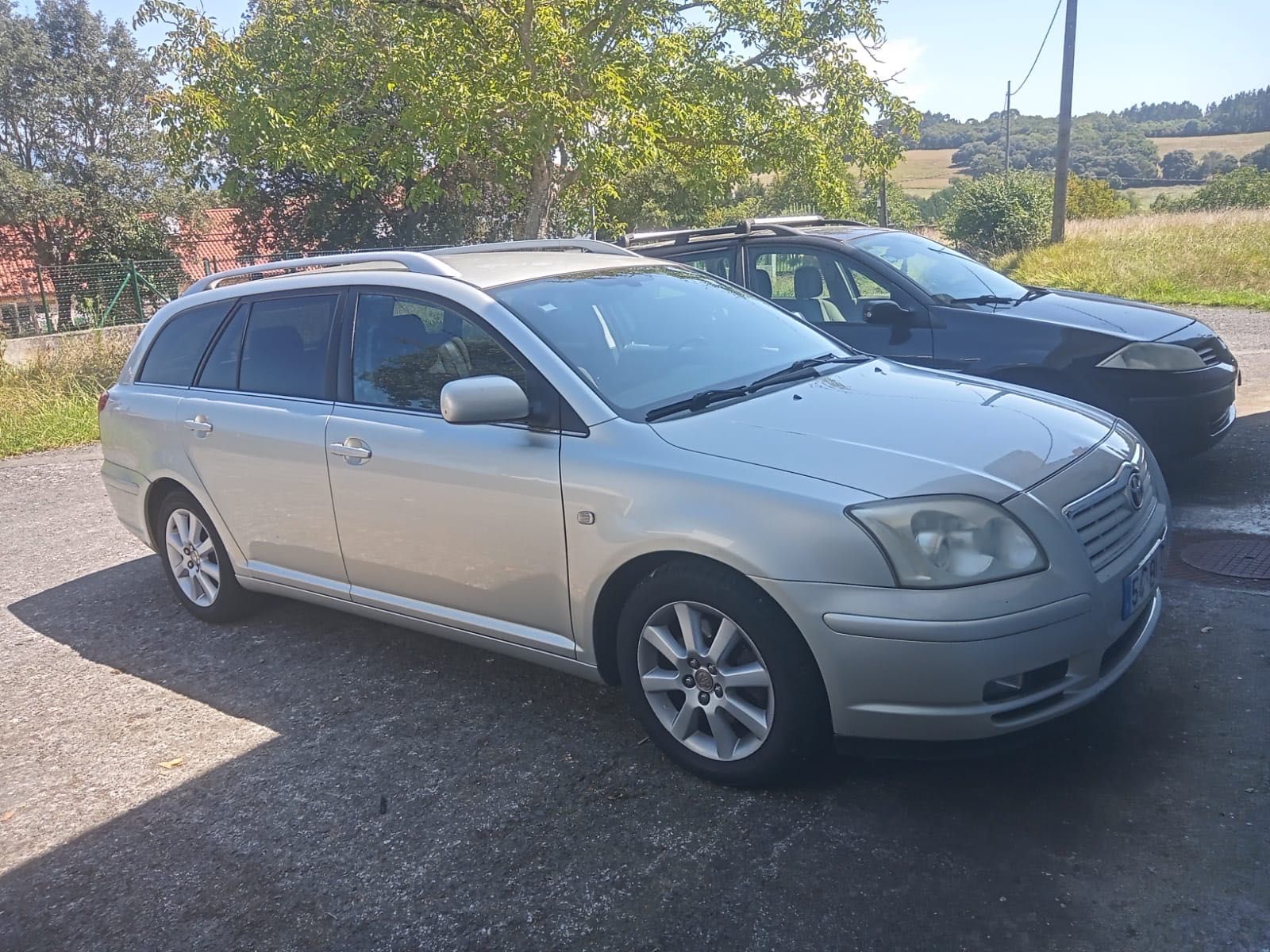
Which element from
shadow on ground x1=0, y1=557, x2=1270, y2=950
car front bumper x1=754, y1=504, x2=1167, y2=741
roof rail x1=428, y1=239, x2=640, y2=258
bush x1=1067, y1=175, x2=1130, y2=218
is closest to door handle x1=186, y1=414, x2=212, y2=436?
roof rail x1=428, y1=239, x2=640, y2=258

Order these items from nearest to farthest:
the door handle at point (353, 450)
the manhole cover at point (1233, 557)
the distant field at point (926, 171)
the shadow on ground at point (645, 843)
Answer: the shadow on ground at point (645, 843) < the door handle at point (353, 450) < the manhole cover at point (1233, 557) < the distant field at point (926, 171)

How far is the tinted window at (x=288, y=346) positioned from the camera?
4535 millimetres

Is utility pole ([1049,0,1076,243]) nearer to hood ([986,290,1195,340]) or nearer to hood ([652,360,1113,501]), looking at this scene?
hood ([986,290,1195,340])

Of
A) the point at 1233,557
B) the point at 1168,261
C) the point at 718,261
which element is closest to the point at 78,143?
the point at 1168,261

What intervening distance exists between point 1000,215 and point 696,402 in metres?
26.5

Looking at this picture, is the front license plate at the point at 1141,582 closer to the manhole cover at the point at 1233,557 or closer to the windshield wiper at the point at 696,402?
the windshield wiper at the point at 696,402

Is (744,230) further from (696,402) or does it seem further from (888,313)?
(696,402)

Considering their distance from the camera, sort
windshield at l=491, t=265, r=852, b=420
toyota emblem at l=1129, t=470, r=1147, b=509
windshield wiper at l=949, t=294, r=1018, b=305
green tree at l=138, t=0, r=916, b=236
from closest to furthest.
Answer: toyota emblem at l=1129, t=470, r=1147, b=509, windshield at l=491, t=265, r=852, b=420, windshield wiper at l=949, t=294, r=1018, b=305, green tree at l=138, t=0, r=916, b=236

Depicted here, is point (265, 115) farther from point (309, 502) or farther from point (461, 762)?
point (461, 762)

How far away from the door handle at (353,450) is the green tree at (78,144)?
3163 cm

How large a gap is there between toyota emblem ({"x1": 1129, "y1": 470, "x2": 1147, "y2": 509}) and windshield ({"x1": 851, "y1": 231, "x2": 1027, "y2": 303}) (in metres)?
3.13

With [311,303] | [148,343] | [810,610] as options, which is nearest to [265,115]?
[148,343]

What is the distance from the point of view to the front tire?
3088 mm

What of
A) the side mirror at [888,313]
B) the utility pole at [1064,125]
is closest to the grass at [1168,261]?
the utility pole at [1064,125]
